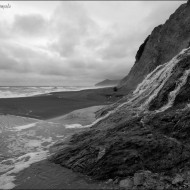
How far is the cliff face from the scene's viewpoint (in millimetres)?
35562

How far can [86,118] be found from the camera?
68.4 feet

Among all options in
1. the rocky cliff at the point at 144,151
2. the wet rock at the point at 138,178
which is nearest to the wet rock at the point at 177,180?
the rocky cliff at the point at 144,151

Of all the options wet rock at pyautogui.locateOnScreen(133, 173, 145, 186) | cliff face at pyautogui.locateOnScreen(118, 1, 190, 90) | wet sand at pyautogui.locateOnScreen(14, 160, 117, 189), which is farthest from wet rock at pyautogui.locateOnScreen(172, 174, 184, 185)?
cliff face at pyautogui.locateOnScreen(118, 1, 190, 90)

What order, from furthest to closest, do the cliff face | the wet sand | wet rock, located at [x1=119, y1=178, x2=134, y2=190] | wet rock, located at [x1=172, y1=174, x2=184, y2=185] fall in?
the cliff face
the wet sand
wet rock, located at [x1=119, y1=178, x2=134, y2=190]
wet rock, located at [x1=172, y1=174, x2=184, y2=185]

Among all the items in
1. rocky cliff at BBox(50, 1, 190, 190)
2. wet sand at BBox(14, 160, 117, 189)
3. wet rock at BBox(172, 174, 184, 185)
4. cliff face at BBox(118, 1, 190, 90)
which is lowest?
wet sand at BBox(14, 160, 117, 189)

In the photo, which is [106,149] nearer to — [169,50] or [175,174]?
[175,174]

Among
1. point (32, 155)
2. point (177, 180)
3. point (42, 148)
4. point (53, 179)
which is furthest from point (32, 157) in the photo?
point (177, 180)

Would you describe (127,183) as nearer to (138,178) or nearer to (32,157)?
(138,178)

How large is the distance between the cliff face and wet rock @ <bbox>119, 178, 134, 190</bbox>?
29.5m

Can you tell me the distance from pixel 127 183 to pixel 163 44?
34.6 metres

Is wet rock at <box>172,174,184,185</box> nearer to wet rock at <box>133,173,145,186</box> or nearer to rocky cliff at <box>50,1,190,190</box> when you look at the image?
rocky cliff at <box>50,1,190,190</box>

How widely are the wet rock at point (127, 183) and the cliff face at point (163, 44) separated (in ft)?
96.9

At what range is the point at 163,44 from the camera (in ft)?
126

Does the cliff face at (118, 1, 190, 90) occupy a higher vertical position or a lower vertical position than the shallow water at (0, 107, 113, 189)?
higher
